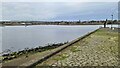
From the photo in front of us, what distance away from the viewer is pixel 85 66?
31.1 feet

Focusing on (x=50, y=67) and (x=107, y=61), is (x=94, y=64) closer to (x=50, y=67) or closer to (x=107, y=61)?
(x=107, y=61)

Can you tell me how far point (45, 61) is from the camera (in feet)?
34.4

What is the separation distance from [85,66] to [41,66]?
1.81 m

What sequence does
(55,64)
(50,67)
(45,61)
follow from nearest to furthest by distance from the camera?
(50,67) < (55,64) < (45,61)

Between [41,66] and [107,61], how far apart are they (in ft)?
10.7

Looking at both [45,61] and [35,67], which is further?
[45,61]

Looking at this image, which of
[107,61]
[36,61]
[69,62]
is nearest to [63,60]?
[69,62]

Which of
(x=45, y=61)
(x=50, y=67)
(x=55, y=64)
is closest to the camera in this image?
(x=50, y=67)

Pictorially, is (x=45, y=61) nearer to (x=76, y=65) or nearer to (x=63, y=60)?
(x=63, y=60)

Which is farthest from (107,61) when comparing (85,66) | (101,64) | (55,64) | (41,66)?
(41,66)

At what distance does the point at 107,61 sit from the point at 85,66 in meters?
1.72

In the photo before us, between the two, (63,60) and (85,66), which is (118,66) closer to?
(85,66)

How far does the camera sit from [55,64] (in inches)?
387

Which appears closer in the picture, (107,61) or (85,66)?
(85,66)
